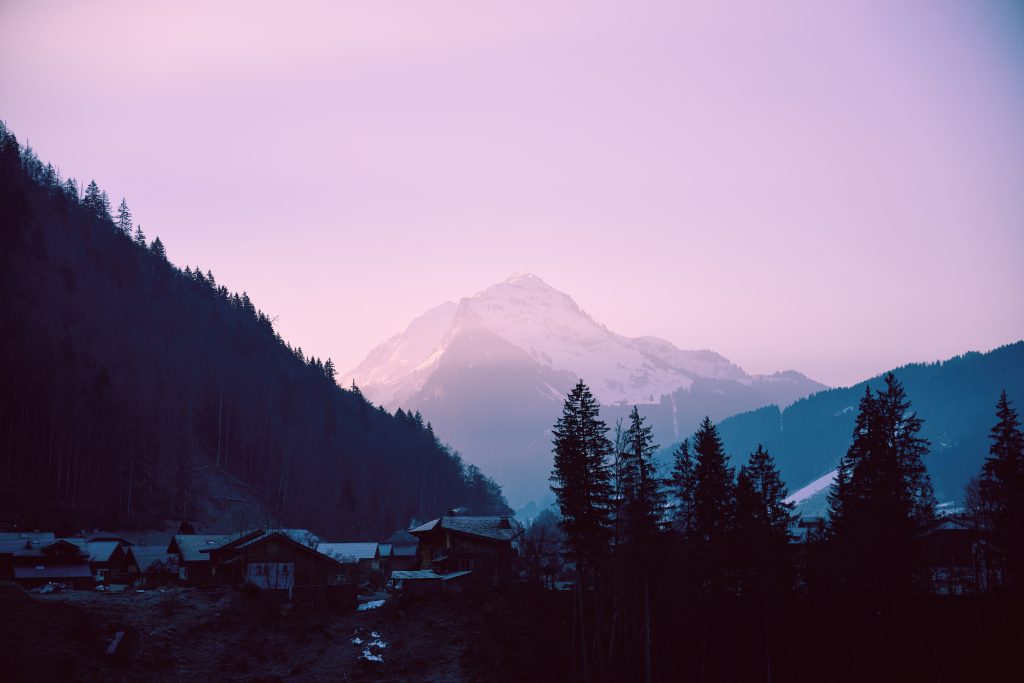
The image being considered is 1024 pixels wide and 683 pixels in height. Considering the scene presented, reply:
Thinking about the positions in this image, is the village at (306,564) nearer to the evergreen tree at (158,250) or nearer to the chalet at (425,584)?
the chalet at (425,584)

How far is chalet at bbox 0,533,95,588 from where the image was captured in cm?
6462

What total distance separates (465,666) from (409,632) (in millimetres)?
5586

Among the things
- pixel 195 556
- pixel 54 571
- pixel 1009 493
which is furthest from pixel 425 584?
pixel 1009 493

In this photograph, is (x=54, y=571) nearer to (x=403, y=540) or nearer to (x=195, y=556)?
(x=195, y=556)

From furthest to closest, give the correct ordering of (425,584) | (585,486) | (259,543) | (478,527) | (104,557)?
(104,557), (478,527), (259,543), (425,584), (585,486)

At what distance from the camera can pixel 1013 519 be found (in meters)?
45.8

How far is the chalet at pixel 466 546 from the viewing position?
229 ft

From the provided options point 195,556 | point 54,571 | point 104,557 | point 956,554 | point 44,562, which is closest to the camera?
point 54,571

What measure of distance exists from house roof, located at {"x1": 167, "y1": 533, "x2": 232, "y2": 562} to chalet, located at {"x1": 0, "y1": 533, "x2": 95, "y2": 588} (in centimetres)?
699

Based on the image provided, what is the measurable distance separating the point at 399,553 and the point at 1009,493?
65.7 meters

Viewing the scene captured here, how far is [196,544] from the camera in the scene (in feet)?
231

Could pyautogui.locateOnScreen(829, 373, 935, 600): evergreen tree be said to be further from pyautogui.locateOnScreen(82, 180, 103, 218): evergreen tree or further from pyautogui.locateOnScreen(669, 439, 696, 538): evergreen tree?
pyautogui.locateOnScreen(82, 180, 103, 218): evergreen tree

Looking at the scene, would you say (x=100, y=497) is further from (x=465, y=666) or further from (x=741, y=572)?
(x=741, y=572)

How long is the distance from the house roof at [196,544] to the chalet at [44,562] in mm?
6991
